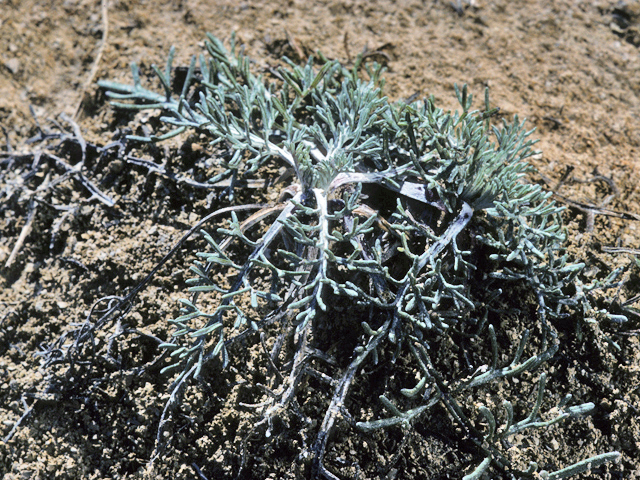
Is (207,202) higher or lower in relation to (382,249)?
lower

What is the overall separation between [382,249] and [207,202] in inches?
31.9

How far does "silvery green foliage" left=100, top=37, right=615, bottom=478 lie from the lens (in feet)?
5.74

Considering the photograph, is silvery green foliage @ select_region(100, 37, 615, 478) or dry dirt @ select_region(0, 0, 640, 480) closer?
silvery green foliage @ select_region(100, 37, 615, 478)

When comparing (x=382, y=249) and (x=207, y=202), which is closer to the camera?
(x=382, y=249)

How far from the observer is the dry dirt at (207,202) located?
1.87m

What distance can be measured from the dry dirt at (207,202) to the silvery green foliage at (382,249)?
16 centimetres

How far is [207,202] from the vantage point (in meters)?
2.24

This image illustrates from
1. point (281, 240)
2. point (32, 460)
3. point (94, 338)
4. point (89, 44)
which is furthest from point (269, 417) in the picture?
point (89, 44)

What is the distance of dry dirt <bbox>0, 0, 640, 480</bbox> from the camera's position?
187 cm

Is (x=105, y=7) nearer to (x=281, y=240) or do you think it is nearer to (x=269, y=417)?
(x=281, y=240)

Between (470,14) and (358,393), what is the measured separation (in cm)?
226

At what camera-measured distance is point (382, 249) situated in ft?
6.39

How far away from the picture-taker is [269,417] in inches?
67.6

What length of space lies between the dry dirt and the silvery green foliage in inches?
6.3
